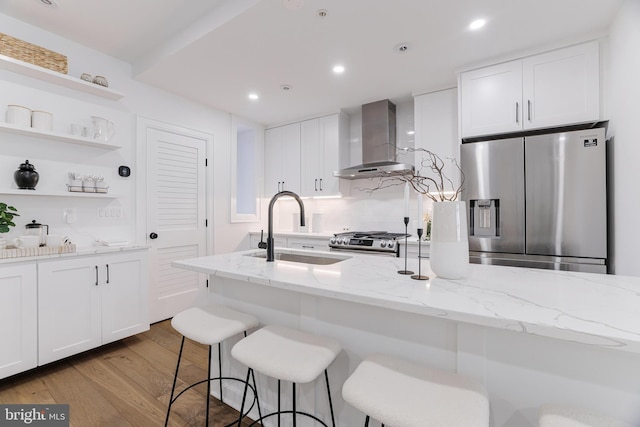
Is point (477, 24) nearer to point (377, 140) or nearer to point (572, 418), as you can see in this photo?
point (377, 140)

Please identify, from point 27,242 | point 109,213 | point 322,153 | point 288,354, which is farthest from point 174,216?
point 288,354

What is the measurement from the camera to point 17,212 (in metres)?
2.31

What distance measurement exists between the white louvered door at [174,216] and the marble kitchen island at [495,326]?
2.00m

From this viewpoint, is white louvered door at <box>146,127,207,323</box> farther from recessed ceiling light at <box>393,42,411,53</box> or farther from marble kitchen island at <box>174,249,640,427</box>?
recessed ceiling light at <box>393,42,411,53</box>

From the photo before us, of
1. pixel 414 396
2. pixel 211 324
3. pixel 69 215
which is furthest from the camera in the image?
pixel 69 215

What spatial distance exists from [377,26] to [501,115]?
4.45ft

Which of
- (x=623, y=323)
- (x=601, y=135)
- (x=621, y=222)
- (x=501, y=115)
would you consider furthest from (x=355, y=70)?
(x=623, y=323)

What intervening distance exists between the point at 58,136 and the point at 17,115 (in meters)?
0.26

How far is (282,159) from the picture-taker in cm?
435

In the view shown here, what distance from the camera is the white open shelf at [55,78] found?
2209 mm

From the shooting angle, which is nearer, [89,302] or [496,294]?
[496,294]

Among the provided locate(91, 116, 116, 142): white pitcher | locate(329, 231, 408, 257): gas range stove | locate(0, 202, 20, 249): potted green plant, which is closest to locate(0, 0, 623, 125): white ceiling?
locate(91, 116, 116, 142): white pitcher

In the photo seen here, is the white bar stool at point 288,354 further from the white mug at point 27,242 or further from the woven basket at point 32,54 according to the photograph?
the woven basket at point 32,54

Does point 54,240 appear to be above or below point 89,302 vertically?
above
